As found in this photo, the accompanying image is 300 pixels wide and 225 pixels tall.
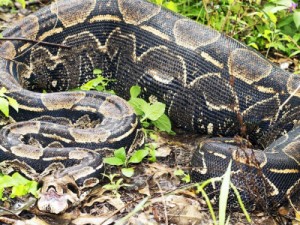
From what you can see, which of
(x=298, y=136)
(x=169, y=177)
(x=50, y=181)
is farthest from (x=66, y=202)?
(x=298, y=136)

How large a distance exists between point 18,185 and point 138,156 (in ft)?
5.01

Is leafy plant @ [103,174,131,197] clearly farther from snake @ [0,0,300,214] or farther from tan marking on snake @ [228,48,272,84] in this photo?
tan marking on snake @ [228,48,272,84]

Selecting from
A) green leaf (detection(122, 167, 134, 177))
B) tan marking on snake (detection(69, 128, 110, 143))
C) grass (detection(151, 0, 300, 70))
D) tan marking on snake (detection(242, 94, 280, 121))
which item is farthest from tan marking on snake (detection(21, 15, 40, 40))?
tan marking on snake (detection(242, 94, 280, 121))

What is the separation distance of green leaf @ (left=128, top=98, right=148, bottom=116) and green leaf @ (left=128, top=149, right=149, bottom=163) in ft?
3.34

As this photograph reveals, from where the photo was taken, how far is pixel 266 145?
7.69 m

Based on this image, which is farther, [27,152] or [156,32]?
[156,32]

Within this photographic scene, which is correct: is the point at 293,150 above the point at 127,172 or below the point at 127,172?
above

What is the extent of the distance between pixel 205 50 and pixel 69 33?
2.09 metres

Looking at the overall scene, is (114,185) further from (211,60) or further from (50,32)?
(50,32)

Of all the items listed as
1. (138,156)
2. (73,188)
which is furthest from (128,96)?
(73,188)

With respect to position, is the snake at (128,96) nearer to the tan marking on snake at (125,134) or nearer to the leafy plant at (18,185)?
the tan marking on snake at (125,134)

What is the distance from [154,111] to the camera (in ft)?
24.9

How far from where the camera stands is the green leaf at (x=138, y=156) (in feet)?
22.2

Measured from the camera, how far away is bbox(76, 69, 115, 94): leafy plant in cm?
833
